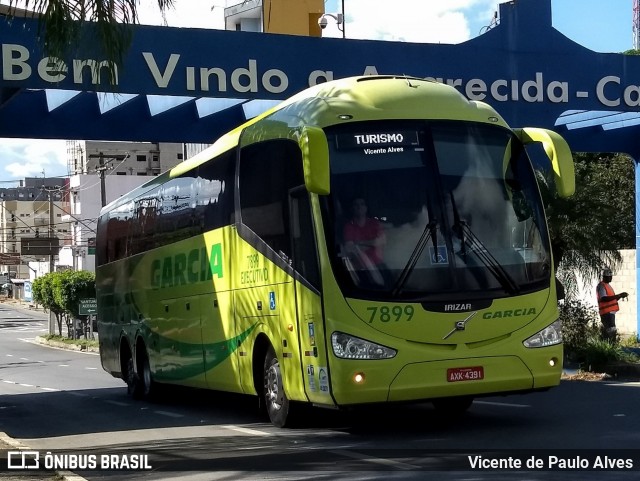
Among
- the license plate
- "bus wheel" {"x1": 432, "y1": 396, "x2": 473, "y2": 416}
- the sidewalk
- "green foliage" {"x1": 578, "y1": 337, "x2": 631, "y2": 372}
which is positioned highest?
the sidewalk

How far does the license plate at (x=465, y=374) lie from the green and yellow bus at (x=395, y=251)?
0.03ft

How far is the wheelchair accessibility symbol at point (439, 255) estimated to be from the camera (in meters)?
11.6

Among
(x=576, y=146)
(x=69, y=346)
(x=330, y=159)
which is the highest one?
(x=576, y=146)

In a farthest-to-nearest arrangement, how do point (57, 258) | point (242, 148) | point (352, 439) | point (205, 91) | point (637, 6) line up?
1. point (57, 258)
2. point (637, 6)
3. point (205, 91)
4. point (242, 148)
5. point (352, 439)

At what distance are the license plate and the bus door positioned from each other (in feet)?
4.22

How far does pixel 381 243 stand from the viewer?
11570 millimetres

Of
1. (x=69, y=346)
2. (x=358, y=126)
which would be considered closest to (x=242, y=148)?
(x=358, y=126)

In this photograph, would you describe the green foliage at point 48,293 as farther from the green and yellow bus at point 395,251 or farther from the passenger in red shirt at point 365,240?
the passenger in red shirt at point 365,240

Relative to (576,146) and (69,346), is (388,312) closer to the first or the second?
(576,146)

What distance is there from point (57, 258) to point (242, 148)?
111809 millimetres

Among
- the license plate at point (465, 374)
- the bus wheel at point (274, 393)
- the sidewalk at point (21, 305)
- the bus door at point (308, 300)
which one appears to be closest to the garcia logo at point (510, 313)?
the license plate at point (465, 374)

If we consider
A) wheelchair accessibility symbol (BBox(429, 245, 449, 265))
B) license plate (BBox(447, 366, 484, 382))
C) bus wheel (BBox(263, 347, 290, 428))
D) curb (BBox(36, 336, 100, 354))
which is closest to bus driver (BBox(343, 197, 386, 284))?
wheelchair accessibility symbol (BBox(429, 245, 449, 265))

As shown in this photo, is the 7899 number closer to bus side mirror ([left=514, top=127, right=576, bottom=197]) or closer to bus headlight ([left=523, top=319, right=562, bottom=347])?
bus headlight ([left=523, top=319, right=562, bottom=347])

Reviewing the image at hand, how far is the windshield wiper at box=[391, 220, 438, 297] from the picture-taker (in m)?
11.5
